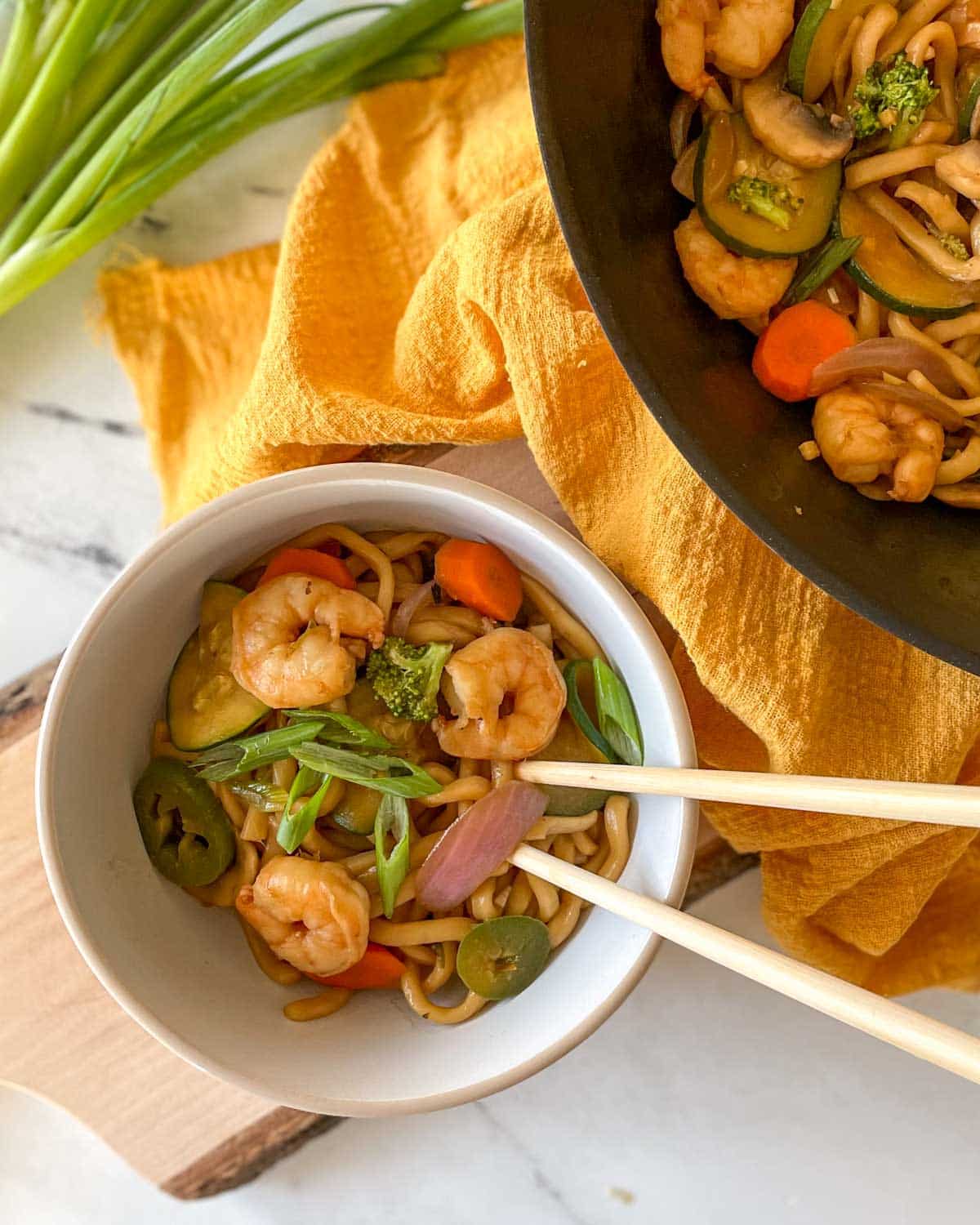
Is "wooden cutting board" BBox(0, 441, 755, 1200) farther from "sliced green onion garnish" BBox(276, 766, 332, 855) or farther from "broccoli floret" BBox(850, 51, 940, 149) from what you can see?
"broccoli floret" BBox(850, 51, 940, 149)

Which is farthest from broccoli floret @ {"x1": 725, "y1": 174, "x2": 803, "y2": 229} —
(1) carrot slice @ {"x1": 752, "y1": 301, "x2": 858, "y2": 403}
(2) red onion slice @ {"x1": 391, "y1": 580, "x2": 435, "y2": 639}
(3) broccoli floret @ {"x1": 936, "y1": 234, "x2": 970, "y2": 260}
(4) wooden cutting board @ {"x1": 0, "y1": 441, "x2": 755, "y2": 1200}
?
(2) red onion slice @ {"x1": 391, "y1": 580, "x2": 435, "y2": 639}

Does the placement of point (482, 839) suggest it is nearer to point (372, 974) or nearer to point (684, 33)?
point (372, 974)

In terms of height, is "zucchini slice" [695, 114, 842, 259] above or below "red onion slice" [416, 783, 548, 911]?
above

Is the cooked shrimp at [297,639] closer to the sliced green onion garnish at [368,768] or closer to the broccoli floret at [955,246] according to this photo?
the sliced green onion garnish at [368,768]

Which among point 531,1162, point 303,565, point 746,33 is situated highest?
point 746,33

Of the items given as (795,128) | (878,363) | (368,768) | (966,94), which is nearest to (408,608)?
(368,768)

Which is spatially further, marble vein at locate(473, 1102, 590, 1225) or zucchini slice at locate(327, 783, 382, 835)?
marble vein at locate(473, 1102, 590, 1225)

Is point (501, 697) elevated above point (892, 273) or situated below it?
below

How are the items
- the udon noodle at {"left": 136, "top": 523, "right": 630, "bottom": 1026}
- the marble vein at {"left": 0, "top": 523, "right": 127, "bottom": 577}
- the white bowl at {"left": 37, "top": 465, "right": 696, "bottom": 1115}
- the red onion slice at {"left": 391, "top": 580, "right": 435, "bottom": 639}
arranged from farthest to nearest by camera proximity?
the marble vein at {"left": 0, "top": 523, "right": 127, "bottom": 577} < the red onion slice at {"left": 391, "top": 580, "right": 435, "bottom": 639} < the udon noodle at {"left": 136, "top": 523, "right": 630, "bottom": 1026} < the white bowl at {"left": 37, "top": 465, "right": 696, "bottom": 1115}
